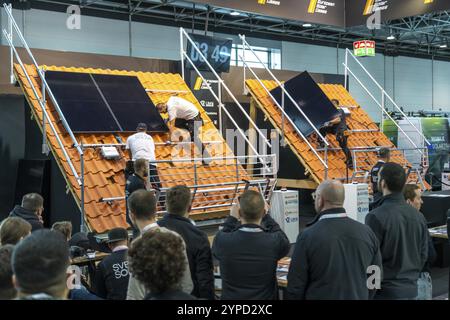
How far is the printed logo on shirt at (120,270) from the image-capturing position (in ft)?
13.8

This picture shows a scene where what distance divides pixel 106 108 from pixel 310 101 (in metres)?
4.68

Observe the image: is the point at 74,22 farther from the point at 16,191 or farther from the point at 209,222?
the point at 209,222

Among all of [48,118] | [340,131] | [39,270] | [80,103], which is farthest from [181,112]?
[39,270]

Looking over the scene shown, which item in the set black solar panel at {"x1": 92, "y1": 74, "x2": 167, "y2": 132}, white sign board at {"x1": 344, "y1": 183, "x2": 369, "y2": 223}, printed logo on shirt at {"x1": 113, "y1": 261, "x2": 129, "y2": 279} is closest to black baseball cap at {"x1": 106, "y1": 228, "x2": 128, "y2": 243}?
printed logo on shirt at {"x1": 113, "y1": 261, "x2": 129, "y2": 279}

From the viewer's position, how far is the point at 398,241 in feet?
13.5

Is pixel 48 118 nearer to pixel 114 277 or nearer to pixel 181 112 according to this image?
pixel 181 112

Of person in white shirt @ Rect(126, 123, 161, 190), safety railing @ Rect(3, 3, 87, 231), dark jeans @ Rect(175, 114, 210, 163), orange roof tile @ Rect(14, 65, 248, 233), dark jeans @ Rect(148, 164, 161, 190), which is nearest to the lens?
safety railing @ Rect(3, 3, 87, 231)

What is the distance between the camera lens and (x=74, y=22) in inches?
690

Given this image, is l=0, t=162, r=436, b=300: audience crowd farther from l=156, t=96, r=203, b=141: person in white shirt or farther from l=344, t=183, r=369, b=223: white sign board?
l=156, t=96, r=203, b=141: person in white shirt

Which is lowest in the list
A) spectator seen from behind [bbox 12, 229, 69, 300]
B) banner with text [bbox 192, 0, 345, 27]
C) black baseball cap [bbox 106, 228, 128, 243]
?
black baseball cap [bbox 106, 228, 128, 243]

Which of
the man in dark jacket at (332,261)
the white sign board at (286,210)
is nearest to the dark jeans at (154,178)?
the white sign board at (286,210)

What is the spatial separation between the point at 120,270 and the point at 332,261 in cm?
167

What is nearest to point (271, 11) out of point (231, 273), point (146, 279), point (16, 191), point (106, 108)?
point (106, 108)

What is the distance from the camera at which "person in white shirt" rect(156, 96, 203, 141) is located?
9.80m
